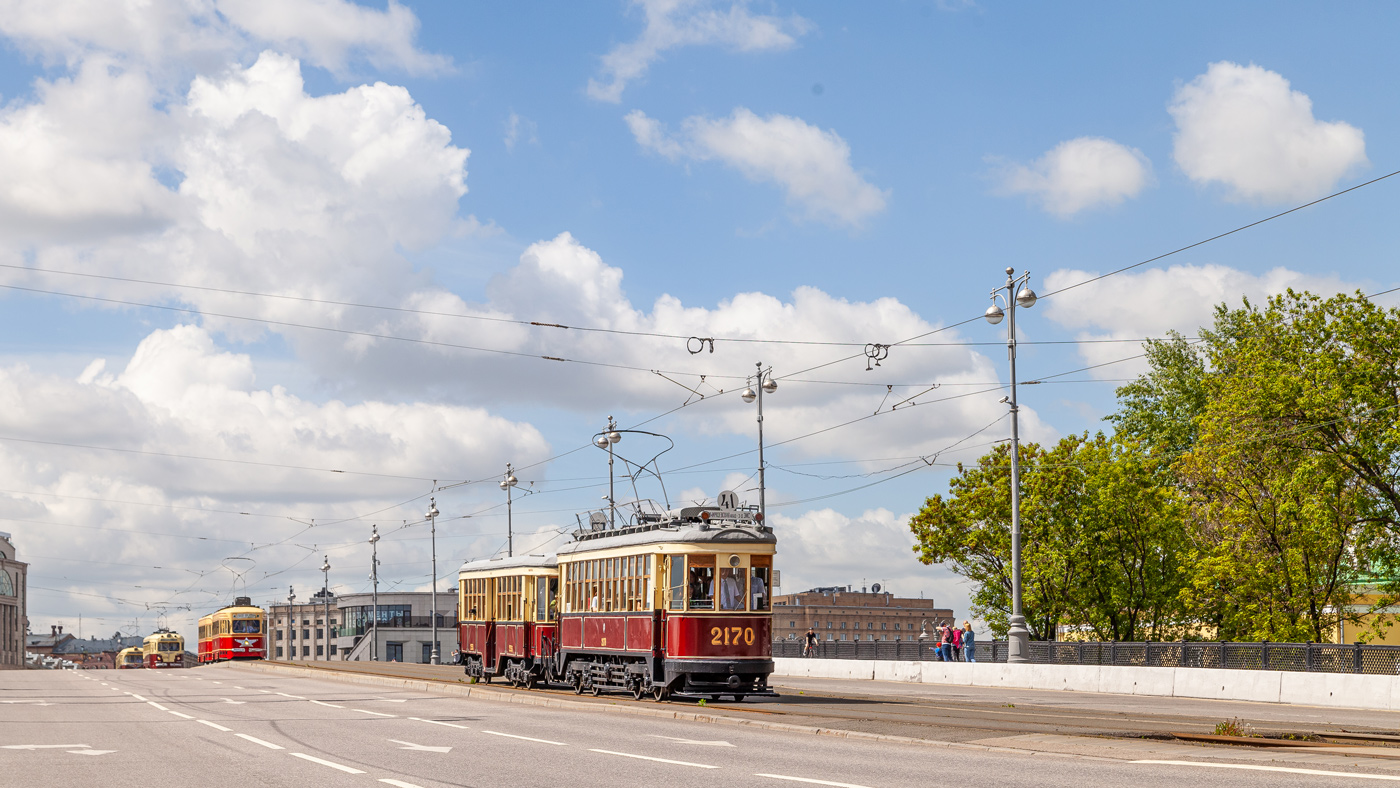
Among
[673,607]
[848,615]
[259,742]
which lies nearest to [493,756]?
[259,742]

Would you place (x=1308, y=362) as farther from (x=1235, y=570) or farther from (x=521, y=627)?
(x=521, y=627)

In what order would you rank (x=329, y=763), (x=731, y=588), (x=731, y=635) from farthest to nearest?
(x=731, y=588) → (x=731, y=635) → (x=329, y=763)

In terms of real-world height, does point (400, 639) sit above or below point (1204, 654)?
below

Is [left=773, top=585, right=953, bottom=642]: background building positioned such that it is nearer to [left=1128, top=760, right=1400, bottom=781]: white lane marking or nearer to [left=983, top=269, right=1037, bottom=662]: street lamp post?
[left=983, top=269, right=1037, bottom=662]: street lamp post

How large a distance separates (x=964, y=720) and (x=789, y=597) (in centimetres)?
14740

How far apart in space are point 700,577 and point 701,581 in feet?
0.24

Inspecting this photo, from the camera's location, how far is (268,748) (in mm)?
15969

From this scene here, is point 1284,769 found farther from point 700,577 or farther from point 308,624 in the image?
point 308,624

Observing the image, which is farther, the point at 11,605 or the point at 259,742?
the point at 11,605

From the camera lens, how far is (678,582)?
2552 centimetres

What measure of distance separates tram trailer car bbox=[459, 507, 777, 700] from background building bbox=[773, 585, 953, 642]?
130656mm

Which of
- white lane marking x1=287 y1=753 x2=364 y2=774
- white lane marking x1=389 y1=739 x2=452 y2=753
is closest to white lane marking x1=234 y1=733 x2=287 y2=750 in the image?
white lane marking x1=287 y1=753 x2=364 y2=774

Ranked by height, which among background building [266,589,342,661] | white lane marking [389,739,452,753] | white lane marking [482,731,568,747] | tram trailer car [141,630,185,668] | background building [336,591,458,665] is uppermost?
white lane marking [389,739,452,753]

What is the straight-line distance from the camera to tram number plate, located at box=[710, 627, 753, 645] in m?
25.2
